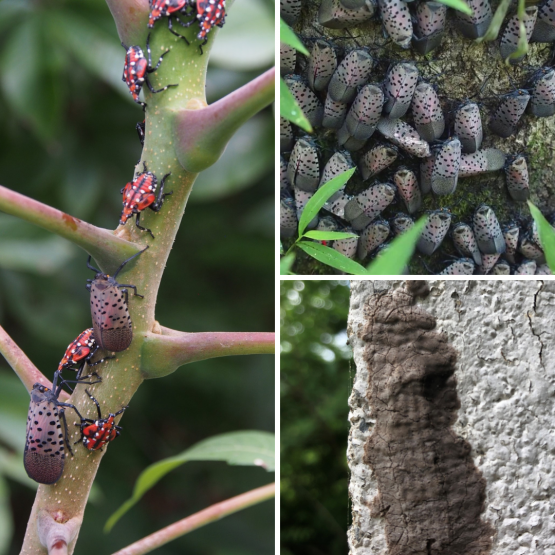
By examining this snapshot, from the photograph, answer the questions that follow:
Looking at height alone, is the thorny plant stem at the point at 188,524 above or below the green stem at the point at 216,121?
below

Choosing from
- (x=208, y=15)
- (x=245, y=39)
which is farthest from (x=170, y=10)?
(x=245, y=39)

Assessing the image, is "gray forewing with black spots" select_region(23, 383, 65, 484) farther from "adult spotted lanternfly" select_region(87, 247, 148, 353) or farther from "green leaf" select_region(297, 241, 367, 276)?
"green leaf" select_region(297, 241, 367, 276)

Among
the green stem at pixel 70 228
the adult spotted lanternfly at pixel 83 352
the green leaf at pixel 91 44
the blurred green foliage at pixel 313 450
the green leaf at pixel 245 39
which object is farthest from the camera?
the blurred green foliage at pixel 313 450

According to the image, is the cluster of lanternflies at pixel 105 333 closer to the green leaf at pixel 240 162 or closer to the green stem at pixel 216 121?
the green stem at pixel 216 121

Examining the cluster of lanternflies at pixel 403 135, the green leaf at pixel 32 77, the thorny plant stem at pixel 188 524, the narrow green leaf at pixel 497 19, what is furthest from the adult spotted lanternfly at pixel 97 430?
the green leaf at pixel 32 77

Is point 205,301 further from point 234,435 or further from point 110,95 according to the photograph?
point 234,435

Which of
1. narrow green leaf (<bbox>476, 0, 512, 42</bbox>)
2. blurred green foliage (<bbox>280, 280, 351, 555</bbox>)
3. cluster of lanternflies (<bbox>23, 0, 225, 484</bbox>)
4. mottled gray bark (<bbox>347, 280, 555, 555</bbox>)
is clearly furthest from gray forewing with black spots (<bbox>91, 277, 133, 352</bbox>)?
blurred green foliage (<bbox>280, 280, 351, 555</bbox>)

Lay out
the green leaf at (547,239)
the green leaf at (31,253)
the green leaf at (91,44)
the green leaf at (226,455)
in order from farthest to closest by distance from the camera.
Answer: the green leaf at (31,253) → the green leaf at (91,44) → the green leaf at (226,455) → the green leaf at (547,239)
